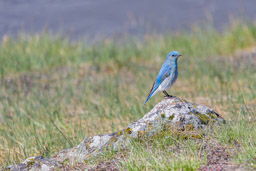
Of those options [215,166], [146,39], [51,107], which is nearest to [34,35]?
[146,39]

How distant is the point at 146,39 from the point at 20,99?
588 cm

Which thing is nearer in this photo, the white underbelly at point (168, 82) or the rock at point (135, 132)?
the rock at point (135, 132)

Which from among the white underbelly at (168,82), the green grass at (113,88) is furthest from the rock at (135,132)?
the white underbelly at (168,82)

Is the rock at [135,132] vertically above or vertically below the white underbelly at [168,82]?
below

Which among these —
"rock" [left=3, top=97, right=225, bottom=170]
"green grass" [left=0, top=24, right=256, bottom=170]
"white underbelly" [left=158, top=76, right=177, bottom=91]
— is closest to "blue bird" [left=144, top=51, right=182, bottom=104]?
"white underbelly" [left=158, top=76, right=177, bottom=91]

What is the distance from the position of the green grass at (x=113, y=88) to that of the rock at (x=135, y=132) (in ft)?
0.81

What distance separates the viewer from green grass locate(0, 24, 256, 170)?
177 inches

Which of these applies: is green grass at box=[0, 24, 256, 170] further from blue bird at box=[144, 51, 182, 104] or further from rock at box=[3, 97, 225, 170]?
blue bird at box=[144, 51, 182, 104]

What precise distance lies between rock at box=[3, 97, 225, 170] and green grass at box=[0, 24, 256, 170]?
9.7 inches

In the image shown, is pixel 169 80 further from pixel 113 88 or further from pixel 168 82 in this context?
pixel 113 88

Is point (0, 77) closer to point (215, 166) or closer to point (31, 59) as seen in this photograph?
point (31, 59)

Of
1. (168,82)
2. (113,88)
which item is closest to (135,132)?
(168,82)

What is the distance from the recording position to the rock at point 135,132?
4.44 metres

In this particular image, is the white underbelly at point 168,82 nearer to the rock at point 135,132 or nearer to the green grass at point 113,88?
the rock at point 135,132
